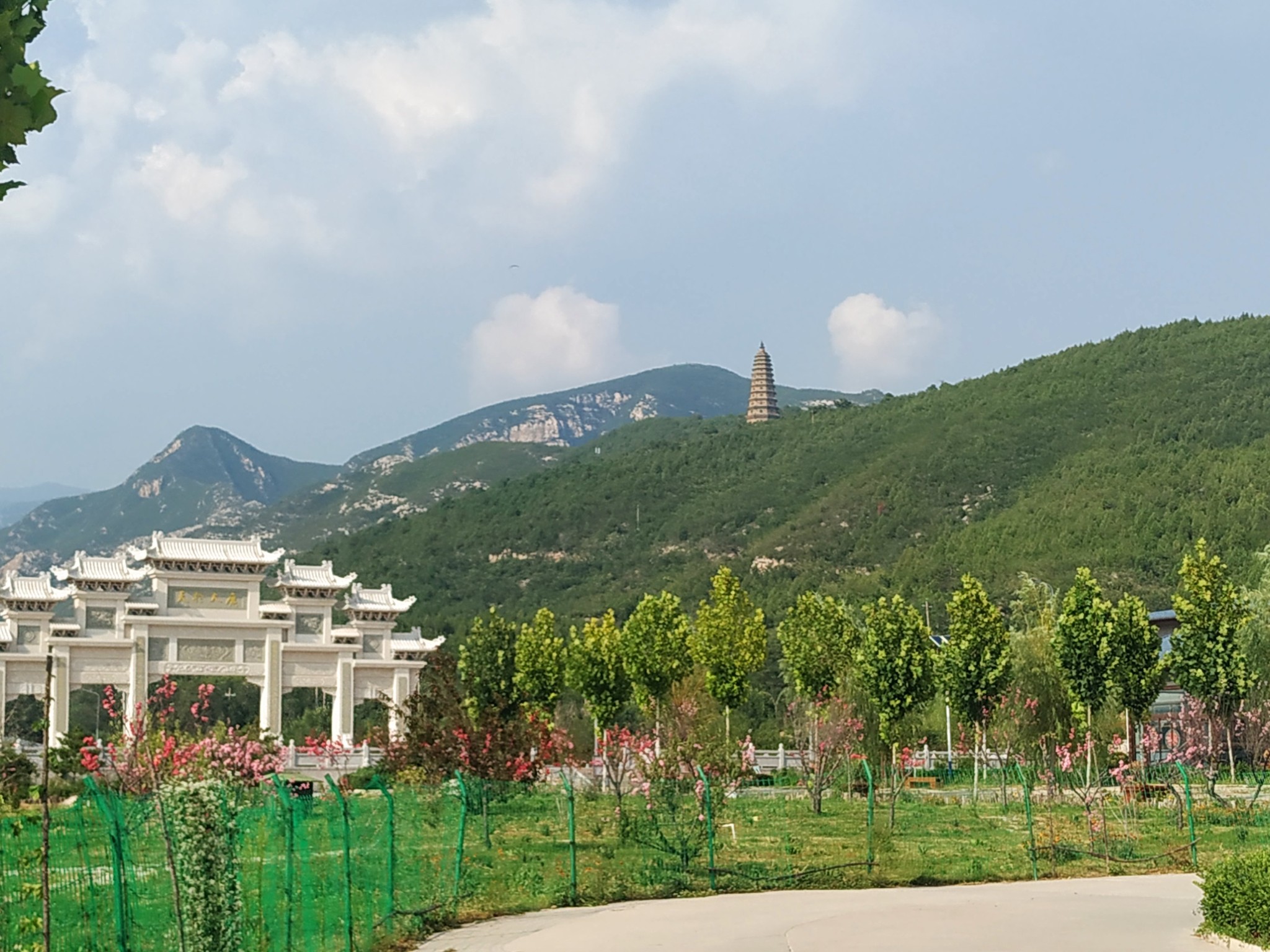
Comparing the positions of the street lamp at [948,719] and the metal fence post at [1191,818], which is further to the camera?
the street lamp at [948,719]

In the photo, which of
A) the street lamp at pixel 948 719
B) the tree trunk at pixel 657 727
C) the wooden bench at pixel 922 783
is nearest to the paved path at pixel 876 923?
the tree trunk at pixel 657 727

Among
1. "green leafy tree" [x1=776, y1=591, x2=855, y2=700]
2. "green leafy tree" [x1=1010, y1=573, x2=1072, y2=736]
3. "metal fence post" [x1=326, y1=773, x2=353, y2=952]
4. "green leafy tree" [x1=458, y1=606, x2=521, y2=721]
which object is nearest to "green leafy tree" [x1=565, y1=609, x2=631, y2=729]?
"green leafy tree" [x1=458, y1=606, x2=521, y2=721]

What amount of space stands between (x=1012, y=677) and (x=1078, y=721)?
4424 mm

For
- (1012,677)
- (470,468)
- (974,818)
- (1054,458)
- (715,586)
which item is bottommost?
(974,818)

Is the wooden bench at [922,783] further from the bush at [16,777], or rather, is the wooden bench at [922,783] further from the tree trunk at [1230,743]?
the bush at [16,777]

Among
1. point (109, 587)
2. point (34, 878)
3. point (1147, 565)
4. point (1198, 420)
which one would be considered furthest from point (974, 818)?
point (1198, 420)

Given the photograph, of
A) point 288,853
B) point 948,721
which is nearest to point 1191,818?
point 288,853

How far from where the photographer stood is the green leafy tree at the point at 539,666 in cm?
3756

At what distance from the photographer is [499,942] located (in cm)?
1376

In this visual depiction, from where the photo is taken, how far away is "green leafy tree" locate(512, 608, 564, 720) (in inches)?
1479

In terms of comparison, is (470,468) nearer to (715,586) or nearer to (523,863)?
(715,586)

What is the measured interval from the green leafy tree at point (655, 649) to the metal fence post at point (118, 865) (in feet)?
85.5

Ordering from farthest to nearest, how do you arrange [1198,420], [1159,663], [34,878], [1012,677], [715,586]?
1. [1198,420]
2. [715,586]
3. [1012,677]
4. [1159,663]
5. [34,878]

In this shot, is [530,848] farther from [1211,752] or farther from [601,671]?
[601,671]
